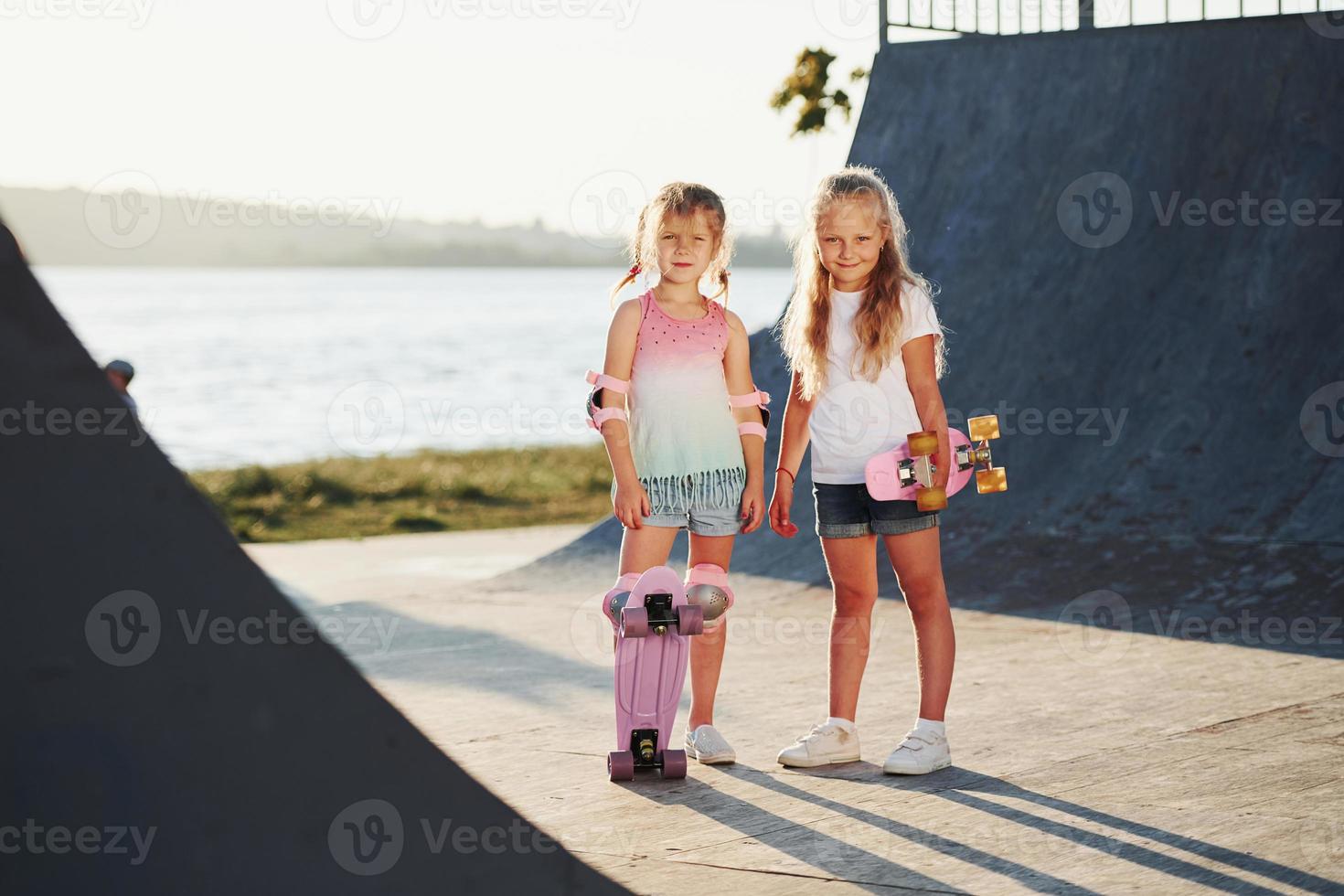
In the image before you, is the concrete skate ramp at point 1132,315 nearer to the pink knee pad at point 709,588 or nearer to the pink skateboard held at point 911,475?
the pink skateboard held at point 911,475

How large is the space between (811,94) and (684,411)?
1801cm

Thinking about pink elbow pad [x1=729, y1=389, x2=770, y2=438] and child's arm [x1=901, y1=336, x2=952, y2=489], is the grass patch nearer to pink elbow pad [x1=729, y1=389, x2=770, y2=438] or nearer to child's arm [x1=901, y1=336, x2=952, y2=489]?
pink elbow pad [x1=729, y1=389, x2=770, y2=438]

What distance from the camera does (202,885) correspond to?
7.33 ft

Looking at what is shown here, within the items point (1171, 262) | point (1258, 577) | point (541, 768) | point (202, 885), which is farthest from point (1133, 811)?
point (1171, 262)

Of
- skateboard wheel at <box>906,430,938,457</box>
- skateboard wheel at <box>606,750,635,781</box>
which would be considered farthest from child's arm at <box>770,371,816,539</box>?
skateboard wheel at <box>606,750,635,781</box>

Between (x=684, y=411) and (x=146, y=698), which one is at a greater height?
(x=684, y=411)

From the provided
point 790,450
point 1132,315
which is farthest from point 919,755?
point 1132,315

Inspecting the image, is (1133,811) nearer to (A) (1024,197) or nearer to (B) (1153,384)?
(B) (1153,384)

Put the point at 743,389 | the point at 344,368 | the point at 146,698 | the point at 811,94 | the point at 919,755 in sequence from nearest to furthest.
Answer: the point at 146,698
the point at 919,755
the point at 743,389
the point at 811,94
the point at 344,368

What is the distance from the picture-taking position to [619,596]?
4.35m

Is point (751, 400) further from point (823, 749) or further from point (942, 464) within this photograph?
point (823, 749)

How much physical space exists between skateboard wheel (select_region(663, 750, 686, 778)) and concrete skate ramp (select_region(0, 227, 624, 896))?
1.85 m

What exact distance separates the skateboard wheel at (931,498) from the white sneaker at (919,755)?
632mm

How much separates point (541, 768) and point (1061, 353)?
15.8 feet
